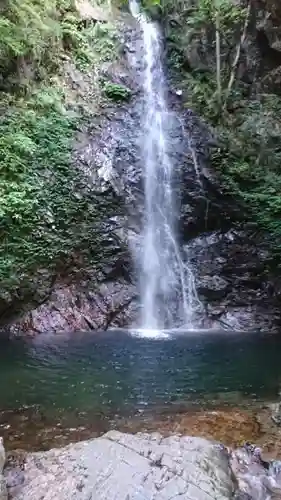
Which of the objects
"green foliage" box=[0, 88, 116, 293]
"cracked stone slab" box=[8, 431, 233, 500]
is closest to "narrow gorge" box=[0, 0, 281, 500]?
"green foliage" box=[0, 88, 116, 293]

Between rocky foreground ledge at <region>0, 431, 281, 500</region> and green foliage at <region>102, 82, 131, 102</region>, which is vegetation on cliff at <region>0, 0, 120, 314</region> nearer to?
green foliage at <region>102, 82, 131, 102</region>

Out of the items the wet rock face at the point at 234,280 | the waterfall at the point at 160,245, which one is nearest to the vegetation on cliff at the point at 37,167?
the waterfall at the point at 160,245

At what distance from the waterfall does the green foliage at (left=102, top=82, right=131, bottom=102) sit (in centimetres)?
59

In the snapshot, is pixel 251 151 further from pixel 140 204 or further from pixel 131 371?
pixel 131 371

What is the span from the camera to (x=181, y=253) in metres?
11.2

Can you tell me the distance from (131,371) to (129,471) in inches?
139

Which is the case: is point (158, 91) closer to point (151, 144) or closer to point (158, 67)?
point (158, 67)

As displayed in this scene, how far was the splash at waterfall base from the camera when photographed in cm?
1016

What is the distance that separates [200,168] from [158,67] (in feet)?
12.7

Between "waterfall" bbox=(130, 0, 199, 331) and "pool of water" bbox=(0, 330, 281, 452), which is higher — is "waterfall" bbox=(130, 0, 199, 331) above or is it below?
above

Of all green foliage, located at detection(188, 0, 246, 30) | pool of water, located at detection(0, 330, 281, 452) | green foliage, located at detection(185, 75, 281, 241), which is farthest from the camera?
green foliage, located at detection(188, 0, 246, 30)

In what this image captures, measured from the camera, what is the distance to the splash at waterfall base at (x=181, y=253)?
33.3ft

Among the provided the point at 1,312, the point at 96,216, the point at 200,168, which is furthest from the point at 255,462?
the point at 200,168

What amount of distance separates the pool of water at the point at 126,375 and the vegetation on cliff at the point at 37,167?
5.70 feet
